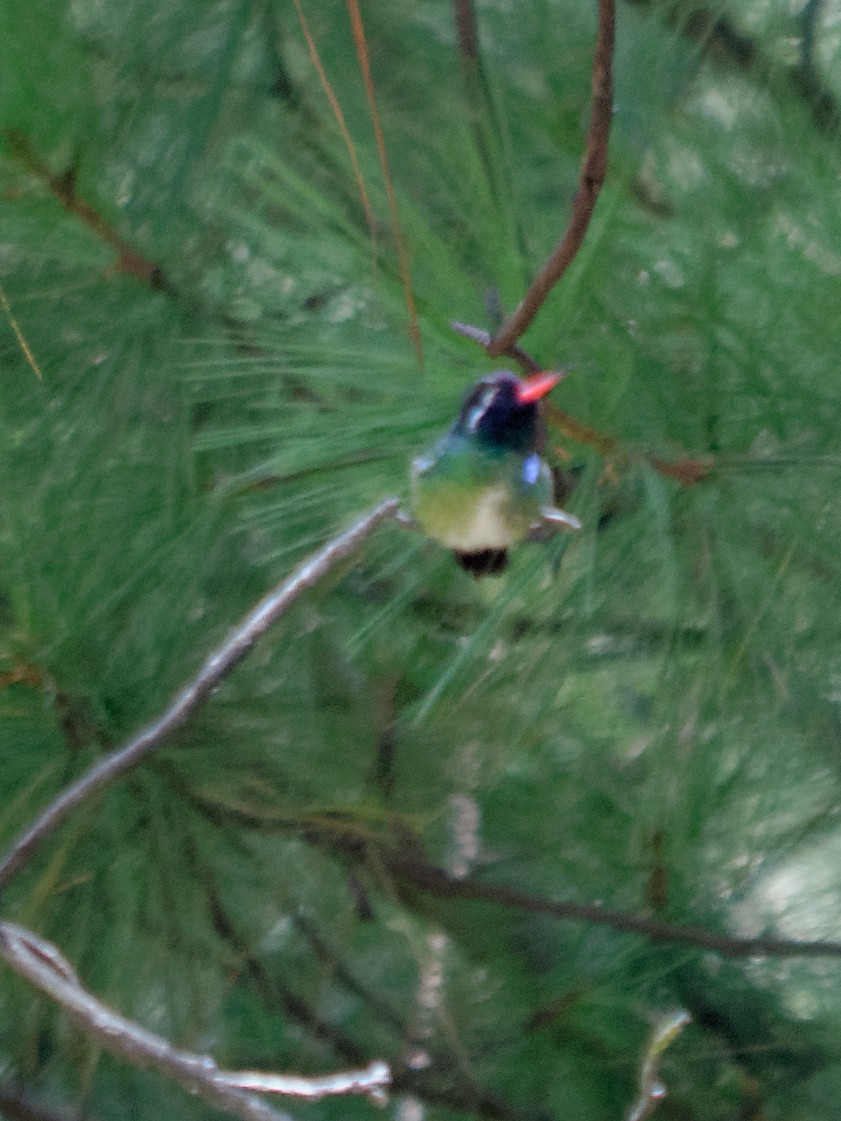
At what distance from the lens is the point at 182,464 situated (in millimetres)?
612

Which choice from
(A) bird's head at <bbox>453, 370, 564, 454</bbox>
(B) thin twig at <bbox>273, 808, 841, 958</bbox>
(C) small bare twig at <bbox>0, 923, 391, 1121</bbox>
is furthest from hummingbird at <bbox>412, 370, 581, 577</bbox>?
(B) thin twig at <bbox>273, 808, 841, 958</bbox>

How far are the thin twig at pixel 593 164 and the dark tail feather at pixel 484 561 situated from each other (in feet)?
0.30

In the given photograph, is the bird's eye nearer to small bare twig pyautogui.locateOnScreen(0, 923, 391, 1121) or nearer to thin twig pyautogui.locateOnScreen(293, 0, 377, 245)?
thin twig pyautogui.locateOnScreen(293, 0, 377, 245)

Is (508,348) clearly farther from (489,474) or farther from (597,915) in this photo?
(597,915)

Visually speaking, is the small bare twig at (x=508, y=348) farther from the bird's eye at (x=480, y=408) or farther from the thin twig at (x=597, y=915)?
the thin twig at (x=597, y=915)

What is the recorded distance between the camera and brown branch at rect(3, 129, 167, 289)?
50 cm

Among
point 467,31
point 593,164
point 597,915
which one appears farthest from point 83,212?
point 597,915

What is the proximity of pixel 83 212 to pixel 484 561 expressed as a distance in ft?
0.83

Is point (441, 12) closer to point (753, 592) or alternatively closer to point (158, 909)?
point (753, 592)

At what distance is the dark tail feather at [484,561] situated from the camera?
1.30ft

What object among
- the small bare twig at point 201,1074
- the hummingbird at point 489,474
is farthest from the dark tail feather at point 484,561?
the small bare twig at point 201,1074

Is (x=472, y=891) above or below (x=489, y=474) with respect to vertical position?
below

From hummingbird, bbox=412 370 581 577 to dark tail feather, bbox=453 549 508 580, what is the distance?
0.07 ft

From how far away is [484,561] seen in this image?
1.32 feet
